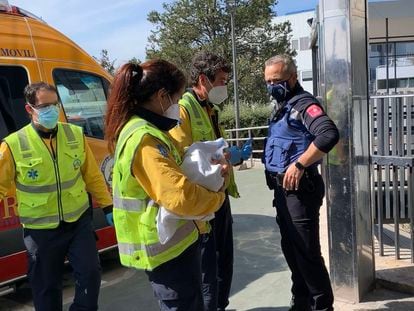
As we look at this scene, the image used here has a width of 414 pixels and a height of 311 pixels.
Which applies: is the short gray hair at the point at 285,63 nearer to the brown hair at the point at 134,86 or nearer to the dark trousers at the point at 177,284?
the brown hair at the point at 134,86

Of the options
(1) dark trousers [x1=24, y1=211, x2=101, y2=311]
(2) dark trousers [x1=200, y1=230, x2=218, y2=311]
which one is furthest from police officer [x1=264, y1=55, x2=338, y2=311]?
(1) dark trousers [x1=24, y1=211, x2=101, y2=311]

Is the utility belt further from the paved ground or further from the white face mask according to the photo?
the white face mask

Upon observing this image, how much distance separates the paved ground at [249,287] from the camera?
12.3 feet

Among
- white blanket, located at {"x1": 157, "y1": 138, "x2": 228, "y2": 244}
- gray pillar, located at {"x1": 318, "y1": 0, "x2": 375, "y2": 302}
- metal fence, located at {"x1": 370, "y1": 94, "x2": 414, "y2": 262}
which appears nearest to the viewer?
white blanket, located at {"x1": 157, "y1": 138, "x2": 228, "y2": 244}

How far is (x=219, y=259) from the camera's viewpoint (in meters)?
3.52

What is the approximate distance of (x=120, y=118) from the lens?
2.19 meters

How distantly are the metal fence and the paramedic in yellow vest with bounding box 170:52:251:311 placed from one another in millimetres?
1675

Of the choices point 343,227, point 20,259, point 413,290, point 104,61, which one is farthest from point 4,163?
point 104,61

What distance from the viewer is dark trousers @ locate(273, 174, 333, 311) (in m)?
3.23

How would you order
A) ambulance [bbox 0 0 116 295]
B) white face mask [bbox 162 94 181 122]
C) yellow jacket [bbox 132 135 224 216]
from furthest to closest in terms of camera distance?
1. ambulance [bbox 0 0 116 295]
2. white face mask [bbox 162 94 181 122]
3. yellow jacket [bbox 132 135 224 216]

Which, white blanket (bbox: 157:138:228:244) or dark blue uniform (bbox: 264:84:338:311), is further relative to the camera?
dark blue uniform (bbox: 264:84:338:311)

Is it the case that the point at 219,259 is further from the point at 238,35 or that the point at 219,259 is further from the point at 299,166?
the point at 238,35

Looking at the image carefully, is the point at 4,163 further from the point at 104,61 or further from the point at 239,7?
the point at 104,61

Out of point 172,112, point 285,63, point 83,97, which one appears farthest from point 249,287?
point 172,112
